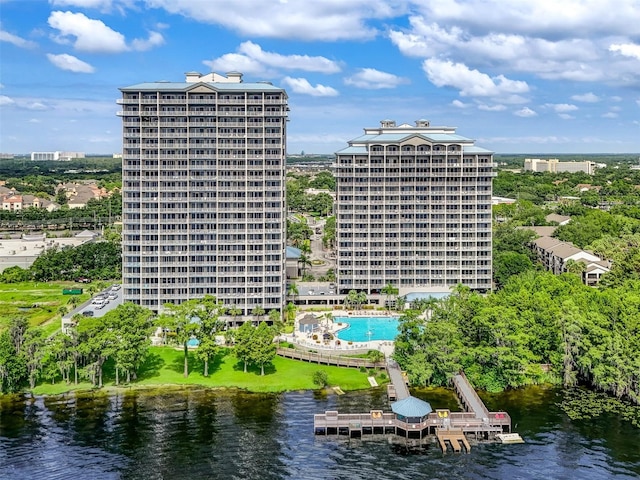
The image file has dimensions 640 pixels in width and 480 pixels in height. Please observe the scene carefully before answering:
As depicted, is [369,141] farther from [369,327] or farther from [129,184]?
[129,184]

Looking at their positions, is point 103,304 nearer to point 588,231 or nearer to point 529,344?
point 529,344

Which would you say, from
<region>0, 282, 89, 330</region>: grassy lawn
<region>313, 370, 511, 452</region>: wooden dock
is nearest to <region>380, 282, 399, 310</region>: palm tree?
<region>313, 370, 511, 452</region>: wooden dock

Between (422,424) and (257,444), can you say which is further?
(422,424)

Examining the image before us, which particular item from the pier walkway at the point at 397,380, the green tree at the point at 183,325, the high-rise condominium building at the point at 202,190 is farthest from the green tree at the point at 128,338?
the pier walkway at the point at 397,380

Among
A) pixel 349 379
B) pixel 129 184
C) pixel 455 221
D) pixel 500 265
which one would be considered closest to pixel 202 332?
pixel 349 379

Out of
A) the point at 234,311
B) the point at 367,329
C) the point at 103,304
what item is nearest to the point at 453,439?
the point at 367,329

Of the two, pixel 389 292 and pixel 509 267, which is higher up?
pixel 509 267

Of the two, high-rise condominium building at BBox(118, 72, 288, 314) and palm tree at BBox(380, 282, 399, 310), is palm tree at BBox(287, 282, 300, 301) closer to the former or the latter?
high-rise condominium building at BBox(118, 72, 288, 314)
